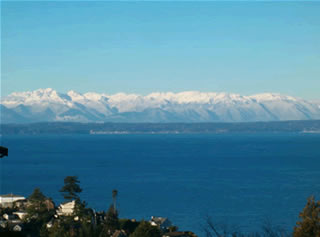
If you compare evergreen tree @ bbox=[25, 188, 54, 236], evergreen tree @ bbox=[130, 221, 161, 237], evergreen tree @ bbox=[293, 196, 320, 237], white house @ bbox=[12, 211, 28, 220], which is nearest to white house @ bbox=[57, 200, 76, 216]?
evergreen tree @ bbox=[25, 188, 54, 236]

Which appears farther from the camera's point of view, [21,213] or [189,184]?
[189,184]

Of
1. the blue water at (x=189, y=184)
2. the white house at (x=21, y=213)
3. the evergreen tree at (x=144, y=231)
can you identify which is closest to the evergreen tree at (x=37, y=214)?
the white house at (x=21, y=213)

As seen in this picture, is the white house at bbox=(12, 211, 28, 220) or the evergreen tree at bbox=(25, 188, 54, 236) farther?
the white house at bbox=(12, 211, 28, 220)

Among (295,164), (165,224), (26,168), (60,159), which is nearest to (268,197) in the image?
(165,224)

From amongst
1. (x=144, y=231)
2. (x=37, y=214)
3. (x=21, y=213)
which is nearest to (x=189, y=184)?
(x=21, y=213)

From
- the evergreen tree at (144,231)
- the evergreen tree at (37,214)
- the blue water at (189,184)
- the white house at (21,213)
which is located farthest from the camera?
the blue water at (189,184)

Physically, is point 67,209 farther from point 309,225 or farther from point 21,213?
point 309,225

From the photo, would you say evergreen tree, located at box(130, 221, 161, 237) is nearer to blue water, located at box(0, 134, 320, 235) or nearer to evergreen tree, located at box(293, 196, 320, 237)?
evergreen tree, located at box(293, 196, 320, 237)

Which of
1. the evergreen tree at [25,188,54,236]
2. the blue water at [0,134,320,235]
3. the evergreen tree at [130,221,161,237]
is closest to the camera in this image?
the evergreen tree at [130,221,161,237]

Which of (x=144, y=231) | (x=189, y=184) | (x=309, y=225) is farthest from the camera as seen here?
(x=189, y=184)

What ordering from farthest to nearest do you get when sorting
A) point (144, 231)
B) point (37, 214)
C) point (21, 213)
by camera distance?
point (21, 213) → point (37, 214) → point (144, 231)

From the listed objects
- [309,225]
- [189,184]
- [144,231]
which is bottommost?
[144,231]

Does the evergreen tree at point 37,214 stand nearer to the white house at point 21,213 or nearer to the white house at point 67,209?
the white house at point 21,213

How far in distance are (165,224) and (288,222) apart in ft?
31.0
